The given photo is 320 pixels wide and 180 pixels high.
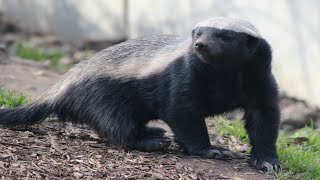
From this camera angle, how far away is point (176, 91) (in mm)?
6074

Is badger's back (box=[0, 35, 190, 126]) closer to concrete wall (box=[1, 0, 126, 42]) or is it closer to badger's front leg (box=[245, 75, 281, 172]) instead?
badger's front leg (box=[245, 75, 281, 172])

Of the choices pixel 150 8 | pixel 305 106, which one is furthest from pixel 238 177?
pixel 150 8

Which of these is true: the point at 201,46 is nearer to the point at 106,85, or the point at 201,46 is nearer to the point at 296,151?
the point at 106,85

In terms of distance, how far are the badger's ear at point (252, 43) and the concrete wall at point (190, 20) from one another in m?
3.23

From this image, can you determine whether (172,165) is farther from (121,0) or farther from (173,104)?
(121,0)

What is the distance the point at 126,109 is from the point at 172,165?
832 millimetres

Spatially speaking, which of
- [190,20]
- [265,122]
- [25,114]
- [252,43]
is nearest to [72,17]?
[190,20]

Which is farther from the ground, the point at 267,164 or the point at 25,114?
the point at 25,114

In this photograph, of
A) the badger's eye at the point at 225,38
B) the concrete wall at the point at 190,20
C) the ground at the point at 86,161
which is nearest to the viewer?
the ground at the point at 86,161

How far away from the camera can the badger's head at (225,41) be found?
225 inches

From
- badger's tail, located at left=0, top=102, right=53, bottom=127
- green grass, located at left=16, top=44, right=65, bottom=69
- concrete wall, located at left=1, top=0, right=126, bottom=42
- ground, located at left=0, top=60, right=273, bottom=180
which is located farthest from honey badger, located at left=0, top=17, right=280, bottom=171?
concrete wall, located at left=1, top=0, right=126, bottom=42

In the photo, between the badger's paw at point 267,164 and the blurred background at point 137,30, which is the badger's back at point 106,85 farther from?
the blurred background at point 137,30

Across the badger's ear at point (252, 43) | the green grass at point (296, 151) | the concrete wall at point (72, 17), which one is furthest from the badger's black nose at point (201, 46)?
the concrete wall at point (72, 17)

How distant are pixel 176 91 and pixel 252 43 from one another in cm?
77
